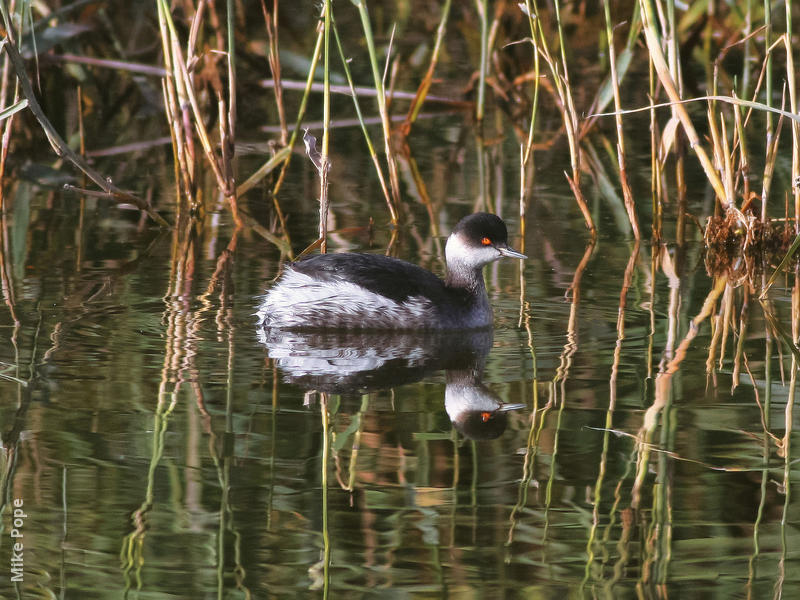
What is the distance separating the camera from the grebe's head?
6402 millimetres

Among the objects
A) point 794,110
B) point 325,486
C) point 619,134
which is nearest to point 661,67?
point 619,134

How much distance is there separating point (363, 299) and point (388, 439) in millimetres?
1600

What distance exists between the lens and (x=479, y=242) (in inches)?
253

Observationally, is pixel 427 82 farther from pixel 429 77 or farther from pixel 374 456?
pixel 374 456

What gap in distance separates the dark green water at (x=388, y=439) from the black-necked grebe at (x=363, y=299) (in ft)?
A: 0.39

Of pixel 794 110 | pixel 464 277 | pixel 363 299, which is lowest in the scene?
pixel 363 299

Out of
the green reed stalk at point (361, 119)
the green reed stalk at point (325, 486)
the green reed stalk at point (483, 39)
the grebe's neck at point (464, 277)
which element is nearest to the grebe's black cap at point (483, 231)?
the grebe's neck at point (464, 277)

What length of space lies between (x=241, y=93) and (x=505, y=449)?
8.74 meters

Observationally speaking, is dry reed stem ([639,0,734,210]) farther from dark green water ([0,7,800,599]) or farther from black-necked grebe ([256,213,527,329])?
black-necked grebe ([256,213,527,329])

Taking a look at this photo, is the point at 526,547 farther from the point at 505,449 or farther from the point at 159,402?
the point at 159,402

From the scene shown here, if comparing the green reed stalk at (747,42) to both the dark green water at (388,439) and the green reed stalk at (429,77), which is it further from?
Result: the green reed stalk at (429,77)

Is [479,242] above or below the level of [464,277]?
above

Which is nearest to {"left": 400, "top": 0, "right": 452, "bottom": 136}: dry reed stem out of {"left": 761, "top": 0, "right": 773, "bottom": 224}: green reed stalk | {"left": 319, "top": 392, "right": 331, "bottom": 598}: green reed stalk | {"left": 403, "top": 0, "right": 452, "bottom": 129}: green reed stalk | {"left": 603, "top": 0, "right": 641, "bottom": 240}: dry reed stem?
{"left": 403, "top": 0, "right": 452, "bottom": 129}: green reed stalk

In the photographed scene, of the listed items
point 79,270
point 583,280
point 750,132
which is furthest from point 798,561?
point 750,132
